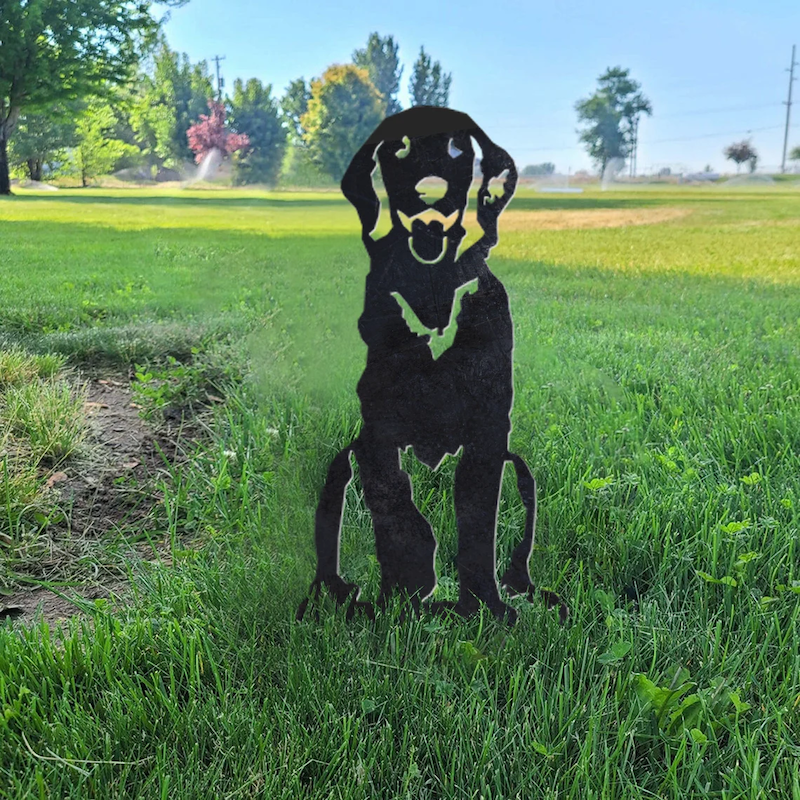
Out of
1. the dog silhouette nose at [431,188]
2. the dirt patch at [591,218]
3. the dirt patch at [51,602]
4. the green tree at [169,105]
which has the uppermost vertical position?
the green tree at [169,105]

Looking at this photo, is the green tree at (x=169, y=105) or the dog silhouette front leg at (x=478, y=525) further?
the green tree at (x=169, y=105)

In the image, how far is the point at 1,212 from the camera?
3.59m

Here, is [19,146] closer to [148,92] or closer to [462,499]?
[148,92]

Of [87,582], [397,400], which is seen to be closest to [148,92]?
[87,582]

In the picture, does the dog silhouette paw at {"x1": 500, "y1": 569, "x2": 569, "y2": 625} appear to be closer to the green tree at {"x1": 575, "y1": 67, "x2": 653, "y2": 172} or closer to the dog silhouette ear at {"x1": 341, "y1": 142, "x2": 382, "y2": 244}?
the dog silhouette ear at {"x1": 341, "y1": 142, "x2": 382, "y2": 244}

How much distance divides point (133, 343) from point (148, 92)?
5.83 ft

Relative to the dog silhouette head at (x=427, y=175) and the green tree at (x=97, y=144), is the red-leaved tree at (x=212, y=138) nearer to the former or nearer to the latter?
the green tree at (x=97, y=144)

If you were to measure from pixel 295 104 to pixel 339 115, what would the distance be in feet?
2.20

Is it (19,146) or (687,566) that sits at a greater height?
(19,146)

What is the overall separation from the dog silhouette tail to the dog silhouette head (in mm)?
386

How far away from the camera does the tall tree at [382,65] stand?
2373 millimetres

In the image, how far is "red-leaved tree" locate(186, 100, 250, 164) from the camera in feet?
9.95

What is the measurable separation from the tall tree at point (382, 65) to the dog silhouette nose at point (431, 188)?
116 cm

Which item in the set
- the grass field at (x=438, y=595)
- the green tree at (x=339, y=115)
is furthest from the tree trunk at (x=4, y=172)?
the green tree at (x=339, y=115)
